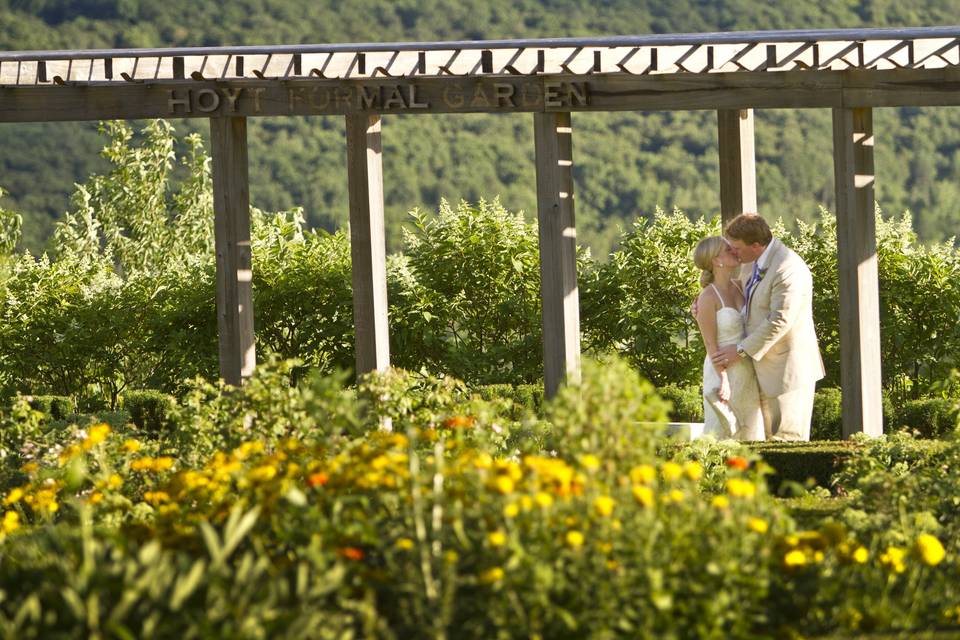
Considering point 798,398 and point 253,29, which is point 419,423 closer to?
point 798,398

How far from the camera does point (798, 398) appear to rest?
783 cm

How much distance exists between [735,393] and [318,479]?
413 cm

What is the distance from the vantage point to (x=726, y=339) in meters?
7.89

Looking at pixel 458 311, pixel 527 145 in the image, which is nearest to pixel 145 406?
pixel 458 311

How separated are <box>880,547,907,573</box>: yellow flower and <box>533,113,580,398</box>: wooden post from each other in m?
4.04

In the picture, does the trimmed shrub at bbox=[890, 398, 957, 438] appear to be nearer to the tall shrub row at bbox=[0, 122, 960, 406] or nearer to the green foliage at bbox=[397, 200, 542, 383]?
the tall shrub row at bbox=[0, 122, 960, 406]

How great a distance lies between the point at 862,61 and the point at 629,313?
10.7 feet

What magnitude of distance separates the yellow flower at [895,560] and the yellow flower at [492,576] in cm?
137

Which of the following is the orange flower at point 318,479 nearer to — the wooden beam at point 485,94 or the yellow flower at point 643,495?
the yellow flower at point 643,495

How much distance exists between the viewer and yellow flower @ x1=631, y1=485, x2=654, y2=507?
154 inches

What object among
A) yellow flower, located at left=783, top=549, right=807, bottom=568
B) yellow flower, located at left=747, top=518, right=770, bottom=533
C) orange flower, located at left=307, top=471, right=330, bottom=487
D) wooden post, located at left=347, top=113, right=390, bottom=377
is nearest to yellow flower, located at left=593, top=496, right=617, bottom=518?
yellow flower, located at left=747, top=518, right=770, bottom=533

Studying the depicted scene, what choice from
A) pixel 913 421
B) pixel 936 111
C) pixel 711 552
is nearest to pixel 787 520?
pixel 711 552

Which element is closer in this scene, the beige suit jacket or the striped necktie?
the beige suit jacket

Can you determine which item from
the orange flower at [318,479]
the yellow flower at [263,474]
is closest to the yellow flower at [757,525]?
the orange flower at [318,479]
